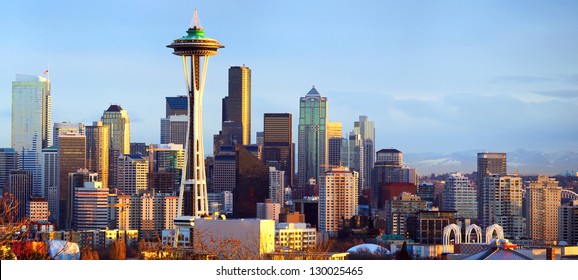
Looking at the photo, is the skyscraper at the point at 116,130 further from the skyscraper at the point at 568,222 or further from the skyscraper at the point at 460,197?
the skyscraper at the point at 568,222

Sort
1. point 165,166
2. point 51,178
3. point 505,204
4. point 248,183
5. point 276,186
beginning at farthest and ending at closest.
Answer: point 165,166 < point 248,183 < point 51,178 < point 276,186 < point 505,204

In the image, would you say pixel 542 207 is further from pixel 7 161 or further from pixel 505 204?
pixel 7 161

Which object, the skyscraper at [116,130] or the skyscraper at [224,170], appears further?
the skyscraper at [116,130]

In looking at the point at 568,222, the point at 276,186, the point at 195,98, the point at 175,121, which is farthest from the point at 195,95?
the point at 175,121

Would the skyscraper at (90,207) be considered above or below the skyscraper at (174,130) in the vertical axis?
below

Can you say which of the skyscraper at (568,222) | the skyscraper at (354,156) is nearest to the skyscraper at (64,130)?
the skyscraper at (354,156)

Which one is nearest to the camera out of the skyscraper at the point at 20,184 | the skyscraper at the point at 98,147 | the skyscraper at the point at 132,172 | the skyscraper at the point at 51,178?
the skyscraper at the point at 51,178

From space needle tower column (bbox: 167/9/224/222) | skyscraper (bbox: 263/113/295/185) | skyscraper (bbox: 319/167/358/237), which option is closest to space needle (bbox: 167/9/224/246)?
space needle tower column (bbox: 167/9/224/222)
